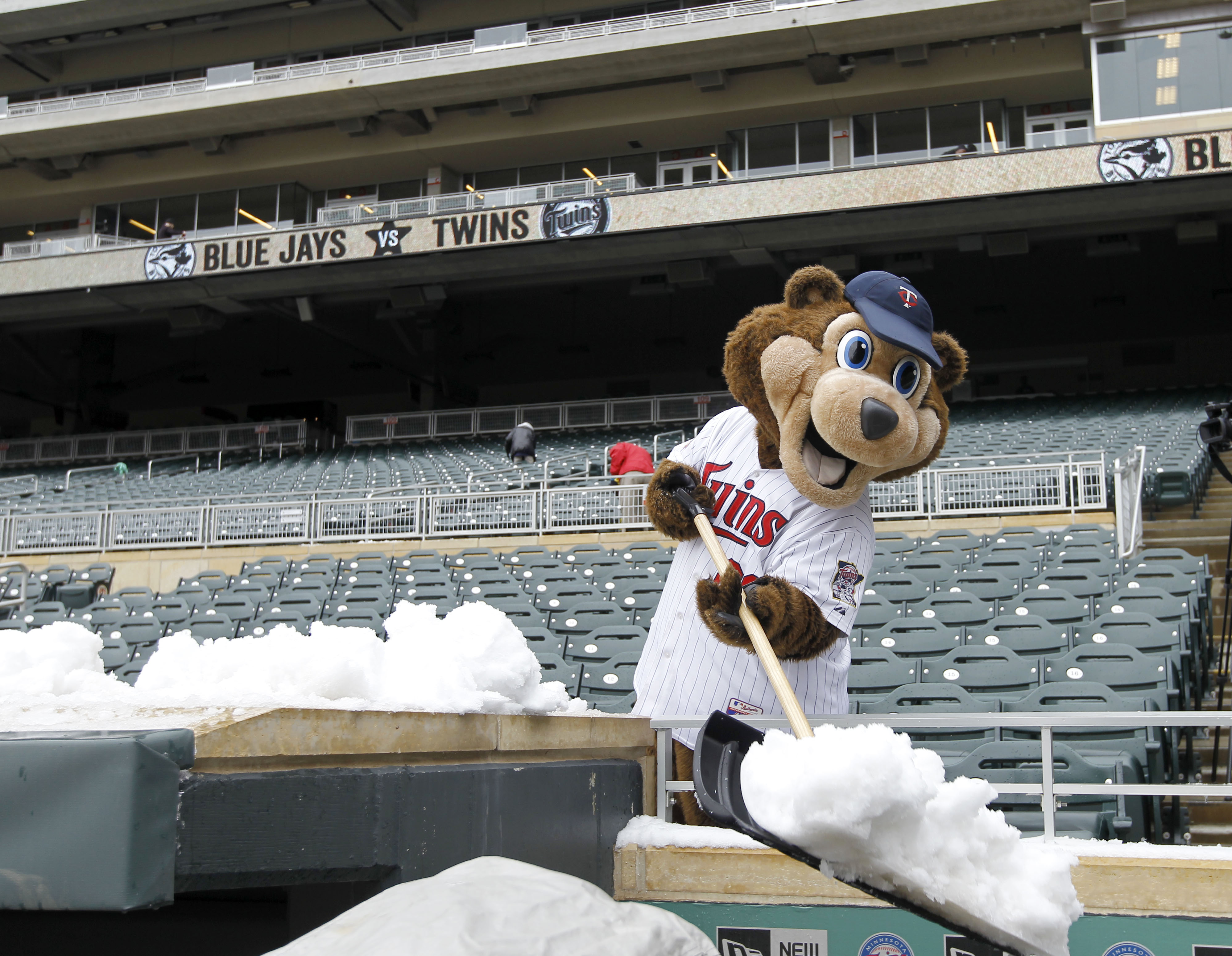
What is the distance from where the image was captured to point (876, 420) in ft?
11.8

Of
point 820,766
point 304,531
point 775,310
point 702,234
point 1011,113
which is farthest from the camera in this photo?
point 1011,113

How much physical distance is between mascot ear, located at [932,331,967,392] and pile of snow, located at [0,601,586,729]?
6.19 feet

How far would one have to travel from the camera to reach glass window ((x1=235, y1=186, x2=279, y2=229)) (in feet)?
83.8

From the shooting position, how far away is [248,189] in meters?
25.7

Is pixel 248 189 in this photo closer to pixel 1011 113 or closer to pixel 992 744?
pixel 1011 113

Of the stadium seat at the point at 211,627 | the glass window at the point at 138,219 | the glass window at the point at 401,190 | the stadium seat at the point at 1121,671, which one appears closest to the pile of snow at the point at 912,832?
the stadium seat at the point at 1121,671

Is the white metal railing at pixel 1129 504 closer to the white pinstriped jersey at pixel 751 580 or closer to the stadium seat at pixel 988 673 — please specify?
the stadium seat at pixel 988 673

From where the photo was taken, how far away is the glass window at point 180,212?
2611 centimetres

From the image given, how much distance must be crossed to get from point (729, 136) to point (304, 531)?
13484 mm

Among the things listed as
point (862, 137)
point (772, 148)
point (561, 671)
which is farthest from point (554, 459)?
point (561, 671)

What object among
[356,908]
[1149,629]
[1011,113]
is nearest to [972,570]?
[1149,629]

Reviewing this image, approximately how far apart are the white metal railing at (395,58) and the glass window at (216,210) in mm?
2441

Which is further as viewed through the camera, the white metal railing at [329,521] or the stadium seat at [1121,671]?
the white metal railing at [329,521]

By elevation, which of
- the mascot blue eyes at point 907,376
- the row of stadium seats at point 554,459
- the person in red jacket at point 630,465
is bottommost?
the mascot blue eyes at point 907,376
